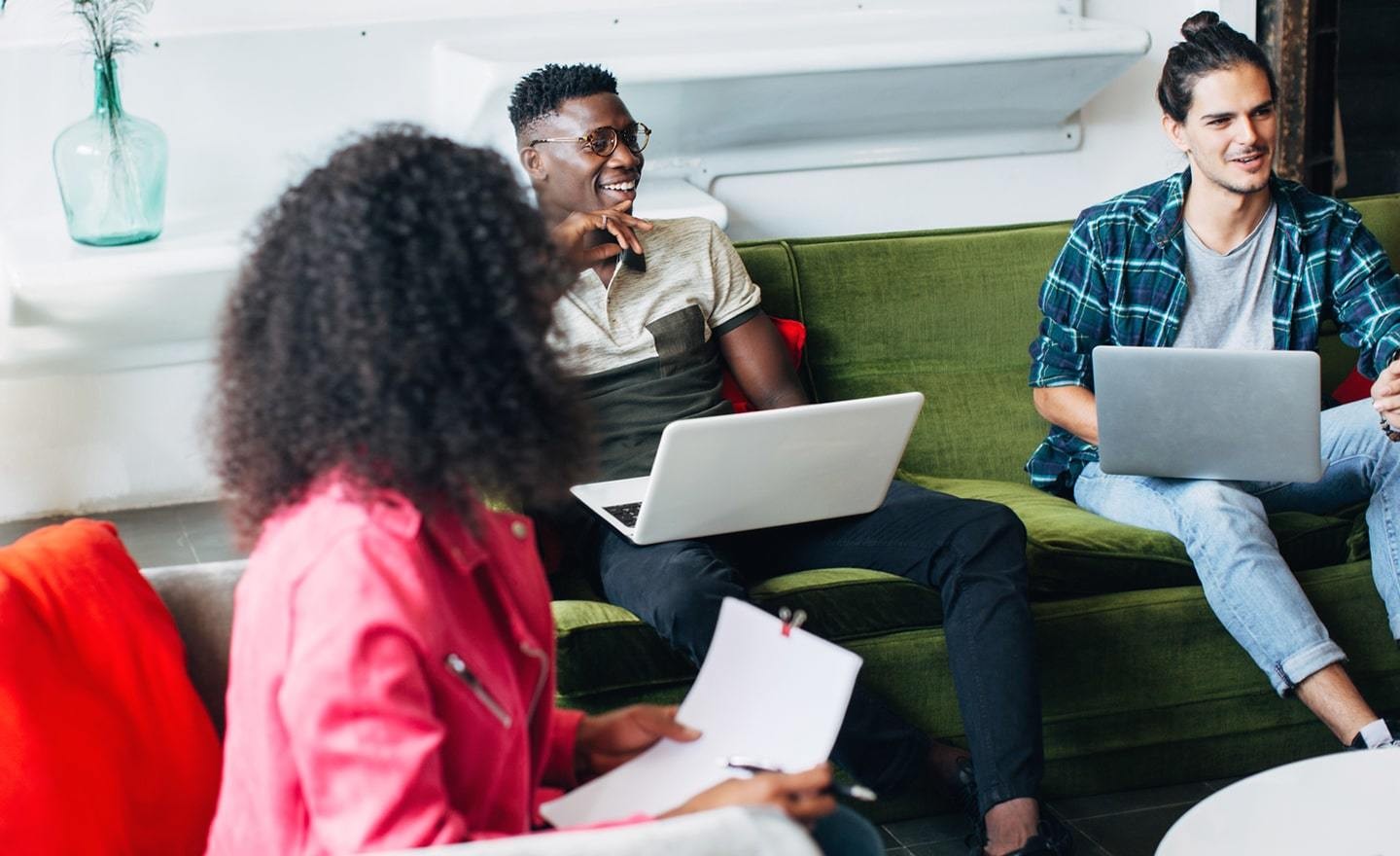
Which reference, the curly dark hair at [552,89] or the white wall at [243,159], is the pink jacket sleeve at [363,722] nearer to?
the curly dark hair at [552,89]

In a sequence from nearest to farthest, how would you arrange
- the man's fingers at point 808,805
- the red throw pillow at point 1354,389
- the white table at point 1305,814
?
the man's fingers at point 808,805 → the white table at point 1305,814 → the red throw pillow at point 1354,389

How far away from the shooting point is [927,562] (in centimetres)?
214

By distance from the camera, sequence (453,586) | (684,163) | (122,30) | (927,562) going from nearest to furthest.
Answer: (453,586)
(927,562)
(122,30)
(684,163)

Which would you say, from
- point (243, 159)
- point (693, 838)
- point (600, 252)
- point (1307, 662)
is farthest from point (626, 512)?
point (243, 159)

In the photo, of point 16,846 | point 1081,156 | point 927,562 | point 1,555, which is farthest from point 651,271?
point 1081,156

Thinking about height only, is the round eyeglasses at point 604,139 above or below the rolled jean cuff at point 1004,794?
above

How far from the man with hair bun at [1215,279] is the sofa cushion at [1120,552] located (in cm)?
6

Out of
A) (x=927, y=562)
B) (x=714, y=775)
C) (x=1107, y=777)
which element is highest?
(x=714, y=775)

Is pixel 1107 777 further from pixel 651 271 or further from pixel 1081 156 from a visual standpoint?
pixel 1081 156

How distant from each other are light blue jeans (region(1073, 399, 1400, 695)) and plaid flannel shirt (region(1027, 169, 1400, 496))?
0.15m

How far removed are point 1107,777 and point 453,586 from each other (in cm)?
150

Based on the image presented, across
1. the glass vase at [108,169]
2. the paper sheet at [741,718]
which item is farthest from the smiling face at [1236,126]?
the glass vase at [108,169]

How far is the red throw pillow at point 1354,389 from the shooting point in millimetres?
2609

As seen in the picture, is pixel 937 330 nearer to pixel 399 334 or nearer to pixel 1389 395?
pixel 1389 395
